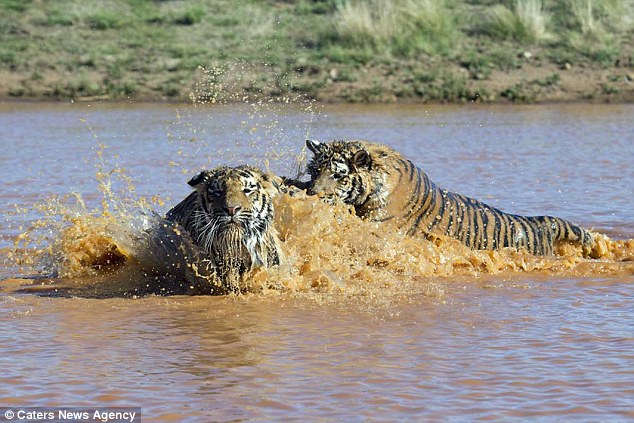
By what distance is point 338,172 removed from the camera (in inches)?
358

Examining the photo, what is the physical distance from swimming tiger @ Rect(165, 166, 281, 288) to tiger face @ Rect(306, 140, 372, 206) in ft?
3.45

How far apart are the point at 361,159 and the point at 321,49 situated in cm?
1767

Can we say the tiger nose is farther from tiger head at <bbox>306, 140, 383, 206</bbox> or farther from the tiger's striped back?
the tiger's striped back

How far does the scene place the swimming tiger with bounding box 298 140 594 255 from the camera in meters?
9.11

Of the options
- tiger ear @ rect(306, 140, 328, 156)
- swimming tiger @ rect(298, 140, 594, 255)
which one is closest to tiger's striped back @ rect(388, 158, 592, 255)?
swimming tiger @ rect(298, 140, 594, 255)

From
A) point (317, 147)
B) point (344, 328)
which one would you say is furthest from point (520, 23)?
point (344, 328)

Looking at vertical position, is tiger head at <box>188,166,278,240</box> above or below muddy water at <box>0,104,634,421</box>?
above

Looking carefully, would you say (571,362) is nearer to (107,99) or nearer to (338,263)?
(338,263)

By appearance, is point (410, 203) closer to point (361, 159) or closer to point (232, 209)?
point (361, 159)

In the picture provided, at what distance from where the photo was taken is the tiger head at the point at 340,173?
907 cm

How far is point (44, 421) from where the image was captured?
17.9 feet

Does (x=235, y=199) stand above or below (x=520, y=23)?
below

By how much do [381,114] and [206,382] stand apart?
16.7 meters

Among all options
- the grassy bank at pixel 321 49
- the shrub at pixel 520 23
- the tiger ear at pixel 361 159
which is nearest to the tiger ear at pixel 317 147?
the tiger ear at pixel 361 159
